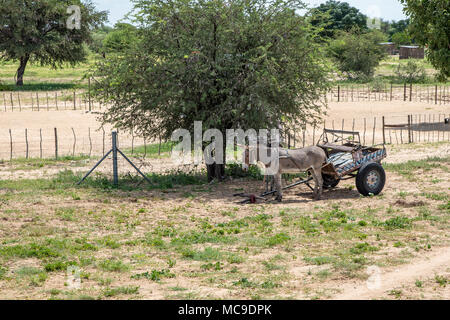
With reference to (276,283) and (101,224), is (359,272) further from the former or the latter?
(101,224)

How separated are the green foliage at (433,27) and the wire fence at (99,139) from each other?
392 cm

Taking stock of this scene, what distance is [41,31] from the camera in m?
57.1

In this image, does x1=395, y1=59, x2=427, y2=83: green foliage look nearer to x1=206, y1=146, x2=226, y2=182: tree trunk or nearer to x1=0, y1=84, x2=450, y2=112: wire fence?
x1=0, y1=84, x2=450, y2=112: wire fence

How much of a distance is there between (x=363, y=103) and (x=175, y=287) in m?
39.1

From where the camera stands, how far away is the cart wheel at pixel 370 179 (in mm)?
15531

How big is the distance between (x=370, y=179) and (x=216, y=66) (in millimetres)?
5587

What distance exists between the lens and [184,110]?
17047 mm

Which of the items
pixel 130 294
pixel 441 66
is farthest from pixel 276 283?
pixel 441 66

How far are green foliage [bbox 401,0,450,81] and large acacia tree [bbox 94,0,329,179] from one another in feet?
59.7

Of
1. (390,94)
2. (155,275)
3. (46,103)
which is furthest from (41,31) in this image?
(155,275)

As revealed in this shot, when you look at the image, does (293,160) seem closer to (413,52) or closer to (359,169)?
(359,169)
